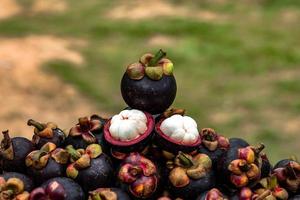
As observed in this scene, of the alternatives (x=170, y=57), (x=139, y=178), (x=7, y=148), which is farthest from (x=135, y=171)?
(x=170, y=57)

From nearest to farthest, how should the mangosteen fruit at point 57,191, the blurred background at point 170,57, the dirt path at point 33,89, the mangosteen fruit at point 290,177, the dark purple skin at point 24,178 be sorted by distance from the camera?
1. the mangosteen fruit at point 57,191
2. the dark purple skin at point 24,178
3. the mangosteen fruit at point 290,177
4. the blurred background at point 170,57
5. the dirt path at point 33,89

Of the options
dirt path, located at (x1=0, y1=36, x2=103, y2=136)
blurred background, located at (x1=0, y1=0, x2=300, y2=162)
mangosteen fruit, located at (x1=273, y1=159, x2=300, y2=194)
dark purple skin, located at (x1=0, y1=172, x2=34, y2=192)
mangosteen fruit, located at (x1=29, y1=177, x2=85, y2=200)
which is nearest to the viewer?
mangosteen fruit, located at (x1=29, y1=177, x2=85, y2=200)

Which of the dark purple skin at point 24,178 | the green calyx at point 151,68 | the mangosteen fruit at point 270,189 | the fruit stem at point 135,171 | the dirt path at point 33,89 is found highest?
the green calyx at point 151,68

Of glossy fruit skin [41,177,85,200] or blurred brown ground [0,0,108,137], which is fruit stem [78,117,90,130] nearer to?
glossy fruit skin [41,177,85,200]

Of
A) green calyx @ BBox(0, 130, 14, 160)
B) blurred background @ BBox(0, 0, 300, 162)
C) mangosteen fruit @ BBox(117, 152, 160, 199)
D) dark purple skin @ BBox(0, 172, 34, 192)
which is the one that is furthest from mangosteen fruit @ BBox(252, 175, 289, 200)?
blurred background @ BBox(0, 0, 300, 162)

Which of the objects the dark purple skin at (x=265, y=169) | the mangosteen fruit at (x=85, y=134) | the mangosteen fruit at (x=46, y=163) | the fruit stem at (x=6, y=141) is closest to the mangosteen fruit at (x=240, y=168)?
the dark purple skin at (x=265, y=169)

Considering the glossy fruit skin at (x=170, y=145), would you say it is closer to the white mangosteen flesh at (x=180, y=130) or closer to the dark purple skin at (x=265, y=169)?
the white mangosteen flesh at (x=180, y=130)
